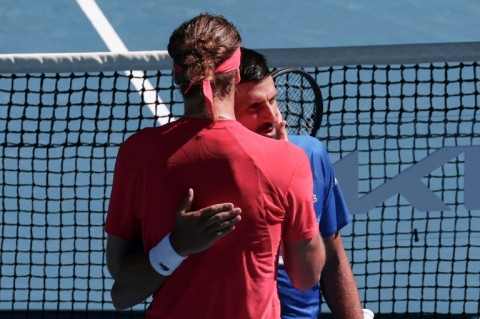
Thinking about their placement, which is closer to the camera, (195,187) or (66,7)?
(195,187)

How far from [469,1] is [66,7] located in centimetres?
342

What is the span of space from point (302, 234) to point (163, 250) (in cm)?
42

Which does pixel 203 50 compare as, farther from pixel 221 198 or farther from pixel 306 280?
pixel 306 280

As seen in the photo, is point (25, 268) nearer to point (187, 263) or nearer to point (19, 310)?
point (19, 310)

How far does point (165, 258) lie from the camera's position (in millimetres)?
3824

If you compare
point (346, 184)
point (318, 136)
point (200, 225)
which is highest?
point (200, 225)

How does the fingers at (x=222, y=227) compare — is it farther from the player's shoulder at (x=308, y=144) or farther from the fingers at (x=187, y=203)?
the player's shoulder at (x=308, y=144)

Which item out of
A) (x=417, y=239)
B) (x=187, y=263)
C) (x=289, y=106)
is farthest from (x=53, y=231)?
(x=187, y=263)

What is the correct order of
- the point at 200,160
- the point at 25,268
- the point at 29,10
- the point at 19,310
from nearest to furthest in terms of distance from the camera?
1. the point at 200,160
2. the point at 19,310
3. the point at 25,268
4. the point at 29,10

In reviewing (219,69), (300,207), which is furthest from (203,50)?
(300,207)

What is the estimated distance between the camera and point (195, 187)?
3.82m

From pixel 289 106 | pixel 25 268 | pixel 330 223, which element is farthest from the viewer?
pixel 25 268

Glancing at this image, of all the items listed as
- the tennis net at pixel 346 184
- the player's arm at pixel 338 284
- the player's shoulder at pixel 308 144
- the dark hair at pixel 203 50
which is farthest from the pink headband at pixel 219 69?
the tennis net at pixel 346 184

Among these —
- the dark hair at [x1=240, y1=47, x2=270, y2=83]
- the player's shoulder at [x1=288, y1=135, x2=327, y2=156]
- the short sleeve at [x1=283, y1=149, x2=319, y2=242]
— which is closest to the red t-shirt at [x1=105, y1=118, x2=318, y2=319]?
the short sleeve at [x1=283, y1=149, x2=319, y2=242]
